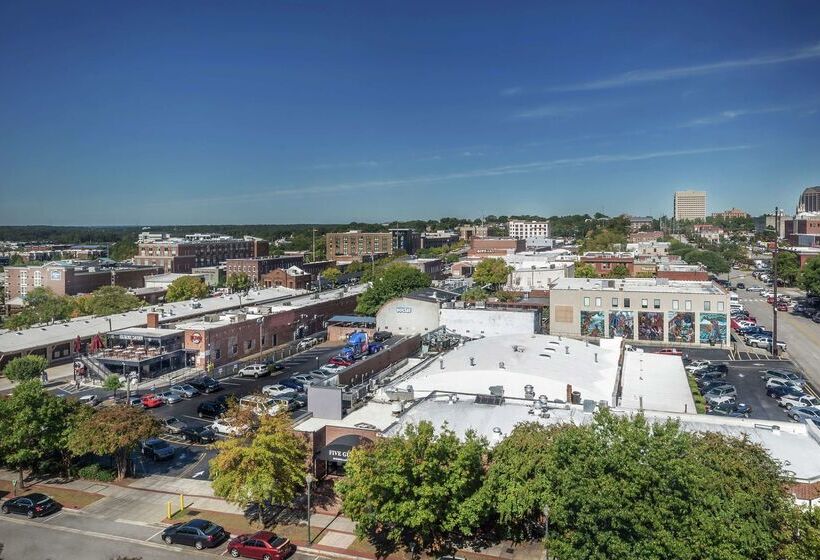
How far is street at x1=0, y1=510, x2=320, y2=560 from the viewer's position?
64.6ft

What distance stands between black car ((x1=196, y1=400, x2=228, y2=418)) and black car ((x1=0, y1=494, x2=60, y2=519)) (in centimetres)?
1230

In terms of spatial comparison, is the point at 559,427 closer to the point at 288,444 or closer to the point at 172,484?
the point at 288,444

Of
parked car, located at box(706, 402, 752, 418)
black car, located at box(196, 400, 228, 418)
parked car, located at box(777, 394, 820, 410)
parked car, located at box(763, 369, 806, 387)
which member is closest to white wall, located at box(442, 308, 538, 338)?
parked car, located at box(706, 402, 752, 418)

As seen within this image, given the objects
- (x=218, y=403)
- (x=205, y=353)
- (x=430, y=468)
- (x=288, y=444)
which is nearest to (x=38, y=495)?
(x=288, y=444)

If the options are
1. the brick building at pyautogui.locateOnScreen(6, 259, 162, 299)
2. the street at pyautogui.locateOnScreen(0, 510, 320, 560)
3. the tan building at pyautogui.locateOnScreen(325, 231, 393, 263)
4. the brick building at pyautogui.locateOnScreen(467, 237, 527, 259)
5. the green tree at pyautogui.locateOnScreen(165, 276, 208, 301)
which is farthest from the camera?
the tan building at pyautogui.locateOnScreen(325, 231, 393, 263)

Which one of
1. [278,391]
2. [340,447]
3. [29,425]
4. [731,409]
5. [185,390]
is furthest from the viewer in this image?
[185,390]

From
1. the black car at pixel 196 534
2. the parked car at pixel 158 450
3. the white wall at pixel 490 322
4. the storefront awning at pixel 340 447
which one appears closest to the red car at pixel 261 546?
the black car at pixel 196 534

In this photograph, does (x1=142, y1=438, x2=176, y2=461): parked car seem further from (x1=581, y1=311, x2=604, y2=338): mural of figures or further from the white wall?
(x1=581, y1=311, x2=604, y2=338): mural of figures

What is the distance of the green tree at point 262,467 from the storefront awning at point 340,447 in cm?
168

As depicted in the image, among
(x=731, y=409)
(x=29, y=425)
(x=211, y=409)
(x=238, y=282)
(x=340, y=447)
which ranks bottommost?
(x=731, y=409)

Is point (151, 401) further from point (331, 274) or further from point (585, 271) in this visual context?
point (331, 274)

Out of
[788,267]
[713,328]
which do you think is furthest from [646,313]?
[788,267]

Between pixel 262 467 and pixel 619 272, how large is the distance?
75.3m

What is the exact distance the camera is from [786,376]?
143 ft
